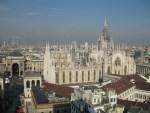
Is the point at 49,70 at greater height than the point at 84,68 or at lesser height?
lesser

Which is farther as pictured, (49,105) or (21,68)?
(21,68)

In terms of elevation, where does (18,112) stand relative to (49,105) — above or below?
below

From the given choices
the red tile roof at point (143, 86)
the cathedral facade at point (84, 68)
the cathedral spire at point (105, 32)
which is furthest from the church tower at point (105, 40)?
the red tile roof at point (143, 86)

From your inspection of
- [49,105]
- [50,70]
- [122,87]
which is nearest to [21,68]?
[50,70]

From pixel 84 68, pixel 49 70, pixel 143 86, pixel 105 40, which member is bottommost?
pixel 143 86

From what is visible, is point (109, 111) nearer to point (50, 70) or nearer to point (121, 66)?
point (50, 70)

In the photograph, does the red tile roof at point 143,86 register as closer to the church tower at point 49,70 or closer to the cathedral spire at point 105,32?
the church tower at point 49,70

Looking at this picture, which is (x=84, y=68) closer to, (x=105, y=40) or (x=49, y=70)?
(x=49, y=70)

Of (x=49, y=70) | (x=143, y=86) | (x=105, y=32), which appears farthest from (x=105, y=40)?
(x=143, y=86)
